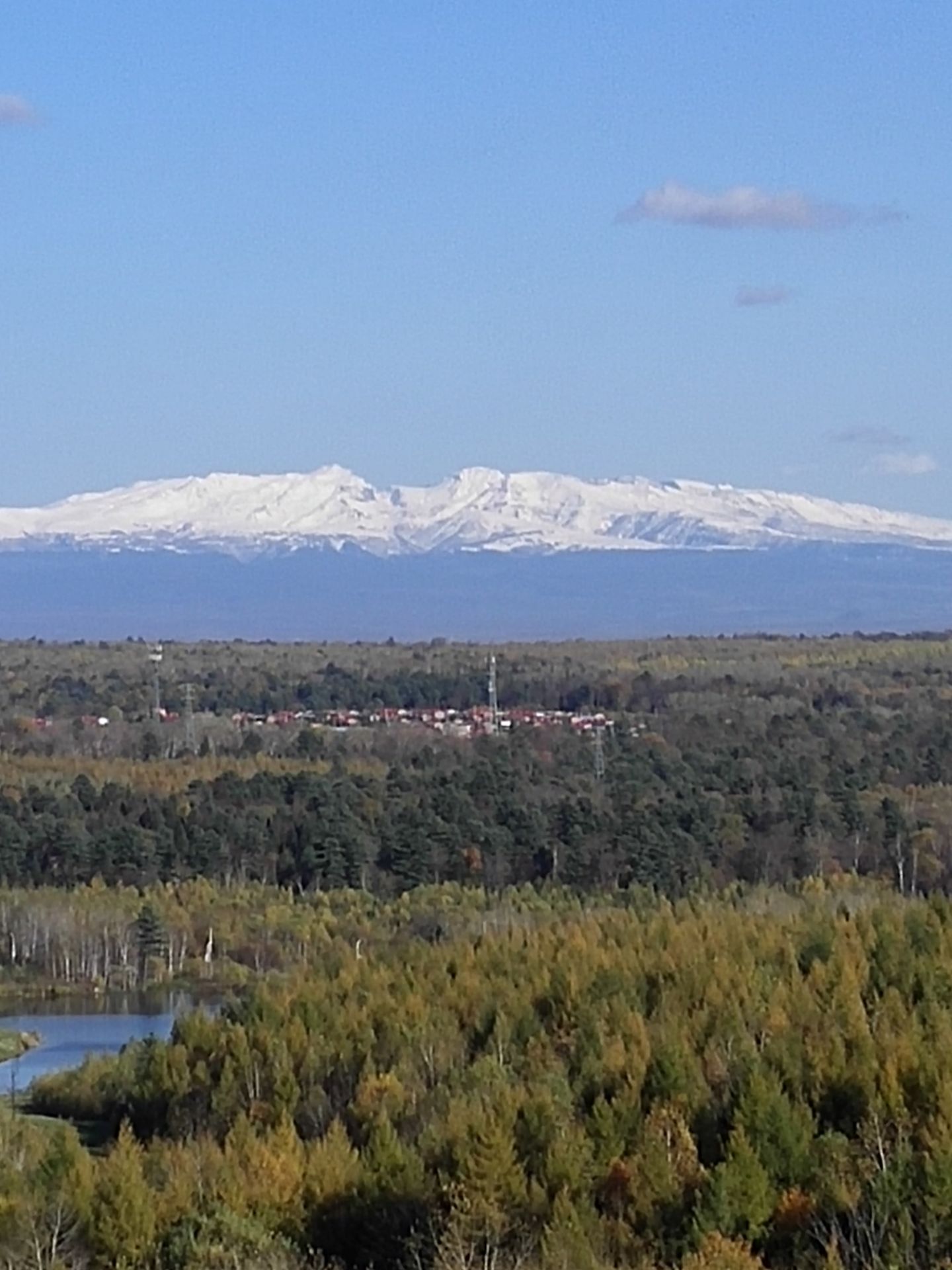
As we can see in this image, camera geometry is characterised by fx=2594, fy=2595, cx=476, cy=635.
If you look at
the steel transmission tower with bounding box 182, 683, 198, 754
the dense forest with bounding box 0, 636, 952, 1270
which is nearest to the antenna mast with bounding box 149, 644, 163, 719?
the steel transmission tower with bounding box 182, 683, 198, 754

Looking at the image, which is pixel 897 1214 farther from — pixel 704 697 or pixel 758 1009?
pixel 704 697

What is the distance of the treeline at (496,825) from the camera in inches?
Answer: 2378

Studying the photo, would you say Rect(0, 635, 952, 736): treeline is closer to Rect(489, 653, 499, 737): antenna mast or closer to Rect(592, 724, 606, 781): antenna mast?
Rect(489, 653, 499, 737): antenna mast

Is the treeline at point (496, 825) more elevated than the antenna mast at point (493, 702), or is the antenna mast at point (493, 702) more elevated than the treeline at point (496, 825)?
the antenna mast at point (493, 702)

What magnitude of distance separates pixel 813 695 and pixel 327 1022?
67747 millimetres

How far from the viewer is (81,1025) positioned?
48.7 meters

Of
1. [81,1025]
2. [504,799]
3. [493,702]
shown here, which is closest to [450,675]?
[493,702]

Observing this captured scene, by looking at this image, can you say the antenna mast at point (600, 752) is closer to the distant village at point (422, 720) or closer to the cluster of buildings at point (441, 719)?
the distant village at point (422, 720)

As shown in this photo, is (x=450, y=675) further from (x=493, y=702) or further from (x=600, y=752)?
(x=600, y=752)

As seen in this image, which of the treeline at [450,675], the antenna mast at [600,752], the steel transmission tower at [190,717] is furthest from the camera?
the treeline at [450,675]

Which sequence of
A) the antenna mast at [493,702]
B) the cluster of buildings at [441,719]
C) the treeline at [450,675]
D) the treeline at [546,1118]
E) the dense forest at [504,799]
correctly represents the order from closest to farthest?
the treeline at [546,1118] → the dense forest at [504,799] → the cluster of buildings at [441,719] → the antenna mast at [493,702] → the treeline at [450,675]

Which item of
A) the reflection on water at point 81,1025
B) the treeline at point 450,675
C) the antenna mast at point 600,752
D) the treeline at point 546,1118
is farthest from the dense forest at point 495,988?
the treeline at point 450,675

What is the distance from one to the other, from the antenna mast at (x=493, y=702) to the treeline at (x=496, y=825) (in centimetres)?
1717

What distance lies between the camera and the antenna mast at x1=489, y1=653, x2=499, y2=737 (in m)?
92.1
